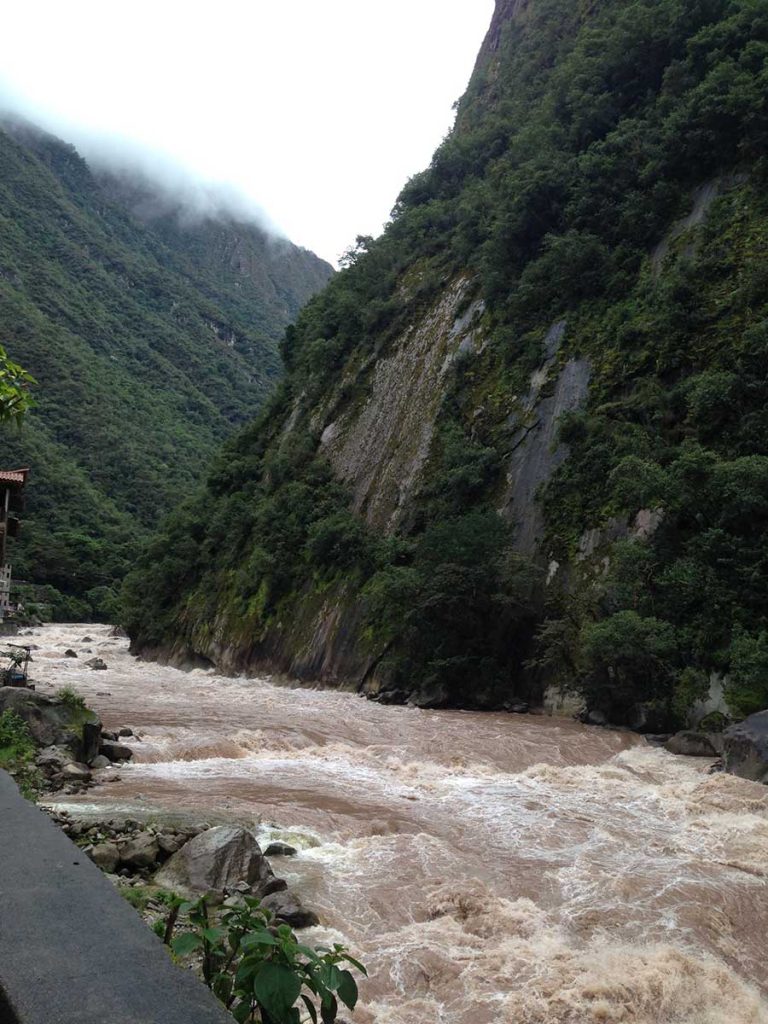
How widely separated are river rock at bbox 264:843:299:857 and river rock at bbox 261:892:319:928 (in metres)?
1.61

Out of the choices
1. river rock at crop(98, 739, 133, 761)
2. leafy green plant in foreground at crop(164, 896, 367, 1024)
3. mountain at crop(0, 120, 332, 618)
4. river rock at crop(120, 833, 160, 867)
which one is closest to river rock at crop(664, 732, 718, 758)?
river rock at crop(98, 739, 133, 761)

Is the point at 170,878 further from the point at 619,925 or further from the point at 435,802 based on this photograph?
the point at 435,802

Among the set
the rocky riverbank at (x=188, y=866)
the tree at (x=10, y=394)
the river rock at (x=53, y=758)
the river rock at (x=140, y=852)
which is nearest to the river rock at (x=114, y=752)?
the river rock at (x=53, y=758)

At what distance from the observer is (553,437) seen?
25.2 meters

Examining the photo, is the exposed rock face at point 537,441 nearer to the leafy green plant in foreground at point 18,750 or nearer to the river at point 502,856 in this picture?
the river at point 502,856

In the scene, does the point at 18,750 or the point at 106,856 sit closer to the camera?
the point at 106,856

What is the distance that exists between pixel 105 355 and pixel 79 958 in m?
114

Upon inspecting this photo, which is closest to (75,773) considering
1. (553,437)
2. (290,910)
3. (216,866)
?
(216,866)

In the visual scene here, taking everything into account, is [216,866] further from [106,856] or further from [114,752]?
[114,752]

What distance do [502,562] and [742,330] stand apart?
366 inches

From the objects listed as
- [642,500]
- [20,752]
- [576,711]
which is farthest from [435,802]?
[642,500]

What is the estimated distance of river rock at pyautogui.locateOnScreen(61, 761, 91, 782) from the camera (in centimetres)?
1035

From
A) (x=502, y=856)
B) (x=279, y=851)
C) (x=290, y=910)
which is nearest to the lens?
(x=290, y=910)

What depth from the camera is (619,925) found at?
21.3 feet
